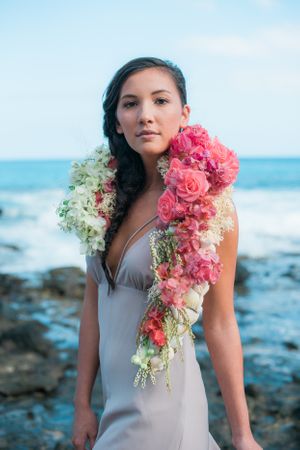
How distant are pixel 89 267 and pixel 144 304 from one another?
393 millimetres

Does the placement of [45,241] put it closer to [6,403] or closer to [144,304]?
[6,403]

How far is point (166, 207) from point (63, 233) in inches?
783

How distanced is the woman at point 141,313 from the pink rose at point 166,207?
0.47 feet

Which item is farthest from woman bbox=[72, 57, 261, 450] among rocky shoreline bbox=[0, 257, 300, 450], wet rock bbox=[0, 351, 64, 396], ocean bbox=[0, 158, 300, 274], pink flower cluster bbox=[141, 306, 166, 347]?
wet rock bbox=[0, 351, 64, 396]

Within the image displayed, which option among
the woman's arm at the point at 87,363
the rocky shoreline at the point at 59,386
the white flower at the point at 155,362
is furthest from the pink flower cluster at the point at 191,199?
the rocky shoreline at the point at 59,386

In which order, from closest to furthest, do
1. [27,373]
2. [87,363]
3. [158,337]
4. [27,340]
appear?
[158,337]
[87,363]
[27,373]
[27,340]

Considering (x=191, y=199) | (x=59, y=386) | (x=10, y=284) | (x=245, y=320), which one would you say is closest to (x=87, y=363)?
(x=191, y=199)

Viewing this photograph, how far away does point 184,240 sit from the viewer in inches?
94.7

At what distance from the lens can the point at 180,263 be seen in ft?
7.82

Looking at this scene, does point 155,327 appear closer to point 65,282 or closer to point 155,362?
point 155,362

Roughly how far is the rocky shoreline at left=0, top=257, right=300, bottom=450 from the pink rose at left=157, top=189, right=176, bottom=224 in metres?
3.87

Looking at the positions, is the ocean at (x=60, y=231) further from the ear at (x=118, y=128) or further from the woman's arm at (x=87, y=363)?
the woman's arm at (x=87, y=363)

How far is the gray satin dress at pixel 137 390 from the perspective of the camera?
7.93 ft

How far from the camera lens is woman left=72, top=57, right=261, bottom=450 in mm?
2432
